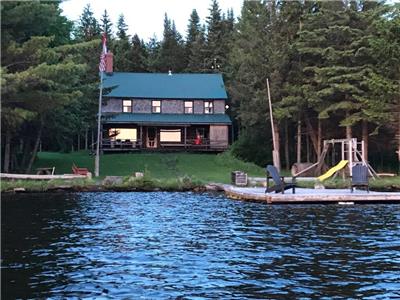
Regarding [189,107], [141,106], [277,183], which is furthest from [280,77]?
[141,106]

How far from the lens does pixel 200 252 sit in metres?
12.0

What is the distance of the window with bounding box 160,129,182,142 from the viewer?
5672cm

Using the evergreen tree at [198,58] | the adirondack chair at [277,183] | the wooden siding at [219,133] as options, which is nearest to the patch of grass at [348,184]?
the adirondack chair at [277,183]

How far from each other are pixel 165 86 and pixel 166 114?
12.3ft

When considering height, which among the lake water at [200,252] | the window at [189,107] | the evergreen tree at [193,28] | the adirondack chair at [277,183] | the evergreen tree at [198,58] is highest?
the evergreen tree at [193,28]

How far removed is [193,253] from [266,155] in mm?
38145

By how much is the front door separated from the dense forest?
938 centimetres

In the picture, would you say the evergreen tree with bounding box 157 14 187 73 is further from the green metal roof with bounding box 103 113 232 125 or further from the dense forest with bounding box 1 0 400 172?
the dense forest with bounding box 1 0 400 172

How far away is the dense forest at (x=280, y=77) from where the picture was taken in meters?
29.0

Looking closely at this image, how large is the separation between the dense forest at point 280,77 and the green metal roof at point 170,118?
17.4ft

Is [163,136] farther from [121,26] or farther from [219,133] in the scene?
[121,26]

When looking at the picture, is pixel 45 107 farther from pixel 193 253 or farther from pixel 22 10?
pixel 193 253

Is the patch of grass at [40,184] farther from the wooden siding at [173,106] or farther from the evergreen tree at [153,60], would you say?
the evergreen tree at [153,60]

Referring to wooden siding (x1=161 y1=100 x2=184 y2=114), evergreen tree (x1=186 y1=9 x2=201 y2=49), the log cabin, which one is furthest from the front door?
evergreen tree (x1=186 y1=9 x2=201 y2=49)
